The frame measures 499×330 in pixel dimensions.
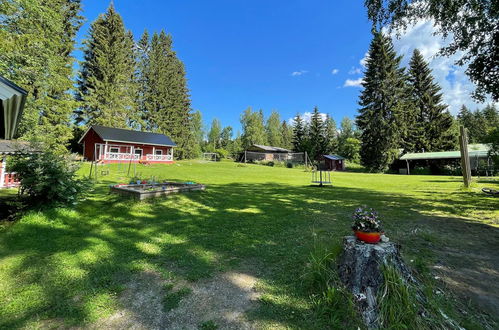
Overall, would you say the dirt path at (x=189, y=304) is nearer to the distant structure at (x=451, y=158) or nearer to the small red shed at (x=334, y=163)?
the distant structure at (x=451, y=158)

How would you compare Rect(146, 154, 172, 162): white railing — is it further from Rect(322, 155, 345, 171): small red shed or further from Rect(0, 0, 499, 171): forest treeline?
Rect(322, 155, 345, 171): small red shed

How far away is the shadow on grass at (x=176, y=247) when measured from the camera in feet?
8.36

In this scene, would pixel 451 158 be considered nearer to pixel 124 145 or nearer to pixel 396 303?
pixel 396 303

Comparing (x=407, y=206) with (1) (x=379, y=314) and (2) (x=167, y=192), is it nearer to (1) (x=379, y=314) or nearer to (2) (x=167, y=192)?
(1) (x=379, y=314)

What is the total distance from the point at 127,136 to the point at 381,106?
31679 mm

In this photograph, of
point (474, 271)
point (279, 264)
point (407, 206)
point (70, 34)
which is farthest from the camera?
point (70, 34)

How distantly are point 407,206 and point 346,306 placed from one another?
6.51 meters

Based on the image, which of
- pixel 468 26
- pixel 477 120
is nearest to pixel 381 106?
pixel 468 26

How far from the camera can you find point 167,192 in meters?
7.73

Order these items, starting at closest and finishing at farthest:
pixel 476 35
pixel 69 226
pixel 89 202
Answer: pixel 69 226 < pixel 476 35 < pixel 89 202

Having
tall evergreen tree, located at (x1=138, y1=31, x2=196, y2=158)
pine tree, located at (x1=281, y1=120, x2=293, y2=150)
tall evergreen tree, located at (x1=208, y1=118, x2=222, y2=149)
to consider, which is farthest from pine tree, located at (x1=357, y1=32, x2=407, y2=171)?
tall evergreen tree, located at (x1=208, y1=118, x2=222, y2=149)

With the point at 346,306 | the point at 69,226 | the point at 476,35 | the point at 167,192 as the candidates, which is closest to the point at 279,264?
the point at 346,306

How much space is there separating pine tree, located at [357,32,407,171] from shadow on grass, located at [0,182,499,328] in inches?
931

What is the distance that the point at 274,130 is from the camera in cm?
6050
